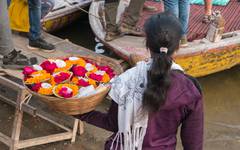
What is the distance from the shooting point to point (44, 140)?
3439 mm

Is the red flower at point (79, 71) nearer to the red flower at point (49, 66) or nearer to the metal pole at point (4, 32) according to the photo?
the red flower at point (49, 66)

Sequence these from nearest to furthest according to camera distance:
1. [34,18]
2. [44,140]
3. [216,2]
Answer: [44,140] < [34,18] < [216,2]

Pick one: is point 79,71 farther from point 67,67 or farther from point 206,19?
point 206,19

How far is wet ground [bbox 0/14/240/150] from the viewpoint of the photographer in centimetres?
371

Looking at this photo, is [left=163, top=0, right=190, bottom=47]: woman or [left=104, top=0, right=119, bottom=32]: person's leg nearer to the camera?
[left=163, top=0, right=190, bottom=47]: woman

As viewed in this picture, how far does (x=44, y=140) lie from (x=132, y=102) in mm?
1704

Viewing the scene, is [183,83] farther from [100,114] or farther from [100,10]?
[100,10]

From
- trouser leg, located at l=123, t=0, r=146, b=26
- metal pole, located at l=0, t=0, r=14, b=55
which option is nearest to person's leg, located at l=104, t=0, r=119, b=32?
trouser leg, located at l=123, t=0, r=146, b=26

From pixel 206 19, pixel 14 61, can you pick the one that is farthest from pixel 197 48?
pixel 14 61

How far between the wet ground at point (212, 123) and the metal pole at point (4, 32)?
55 centimetres

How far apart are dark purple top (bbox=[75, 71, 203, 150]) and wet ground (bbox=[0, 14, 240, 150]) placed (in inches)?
63.1

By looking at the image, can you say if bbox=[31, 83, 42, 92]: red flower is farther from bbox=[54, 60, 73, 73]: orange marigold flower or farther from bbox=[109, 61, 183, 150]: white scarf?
bbox=[109, 61, 183, 150]: white scarf

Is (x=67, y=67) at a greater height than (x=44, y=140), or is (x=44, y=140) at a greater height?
(x=67, y=67)

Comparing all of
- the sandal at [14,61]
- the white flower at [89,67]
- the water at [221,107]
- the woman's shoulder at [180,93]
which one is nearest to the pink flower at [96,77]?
the white flower at [89,67]
